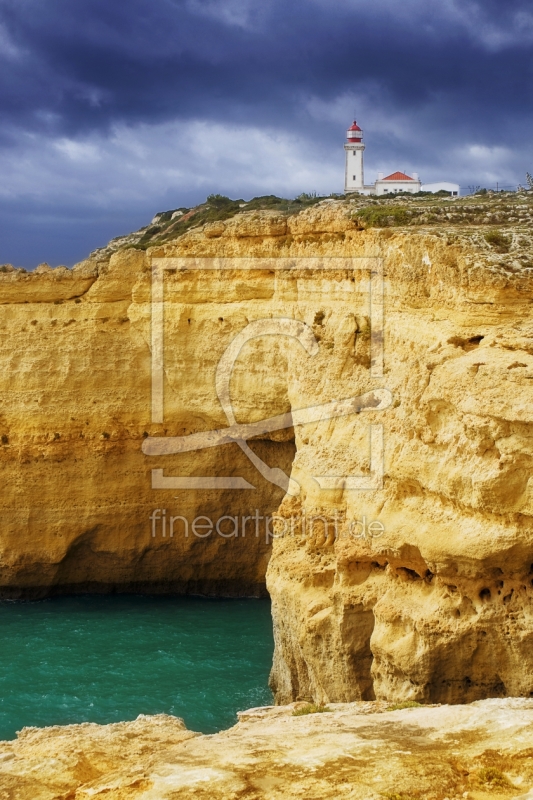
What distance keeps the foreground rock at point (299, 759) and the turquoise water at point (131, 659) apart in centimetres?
730

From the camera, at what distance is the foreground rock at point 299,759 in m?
7.52

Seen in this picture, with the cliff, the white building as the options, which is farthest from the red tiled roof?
the cliff

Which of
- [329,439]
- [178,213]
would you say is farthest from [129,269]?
[178,213]

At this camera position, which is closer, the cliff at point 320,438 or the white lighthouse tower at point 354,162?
the cliff at point 320,438

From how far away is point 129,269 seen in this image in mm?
22531

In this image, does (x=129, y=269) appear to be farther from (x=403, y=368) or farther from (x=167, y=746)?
(x=167, y=746)

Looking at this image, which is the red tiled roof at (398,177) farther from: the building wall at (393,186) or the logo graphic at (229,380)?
the logo graphic at (229,380)

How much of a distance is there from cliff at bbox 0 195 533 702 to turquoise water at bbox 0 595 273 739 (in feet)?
2.97

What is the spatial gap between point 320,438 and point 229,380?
18.7 ft

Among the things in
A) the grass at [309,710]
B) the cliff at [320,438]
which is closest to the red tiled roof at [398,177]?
the cliff at [320,438]

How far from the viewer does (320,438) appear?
1598 cm

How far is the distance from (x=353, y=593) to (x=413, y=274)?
4731mm

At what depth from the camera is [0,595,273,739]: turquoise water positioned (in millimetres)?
17578

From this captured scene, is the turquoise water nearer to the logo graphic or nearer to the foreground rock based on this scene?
the logo graphic
